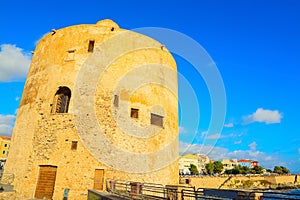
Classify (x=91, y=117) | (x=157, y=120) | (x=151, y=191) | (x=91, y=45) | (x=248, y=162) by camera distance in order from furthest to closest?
(x=248, y=162) → (x=157, y=120) → (x=91, y=45) → (x=91, y=117) → (x=151, y=191)

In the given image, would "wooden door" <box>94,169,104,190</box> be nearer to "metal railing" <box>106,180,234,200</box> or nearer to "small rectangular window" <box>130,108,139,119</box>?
"metal railing" <box>106,180,234,200</box>

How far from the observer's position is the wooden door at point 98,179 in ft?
39.7

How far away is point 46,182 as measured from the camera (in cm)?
1223

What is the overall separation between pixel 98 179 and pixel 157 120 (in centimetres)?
542

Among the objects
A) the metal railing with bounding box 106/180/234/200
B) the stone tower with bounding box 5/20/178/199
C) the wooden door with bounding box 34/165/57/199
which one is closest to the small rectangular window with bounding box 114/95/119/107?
A: the stone tower with bounding box 5/20/178/199

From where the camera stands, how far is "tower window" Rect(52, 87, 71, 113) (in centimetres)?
1381

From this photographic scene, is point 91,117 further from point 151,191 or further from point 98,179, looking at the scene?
point 151,191

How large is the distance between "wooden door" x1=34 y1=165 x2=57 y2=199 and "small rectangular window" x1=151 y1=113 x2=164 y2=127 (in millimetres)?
6414

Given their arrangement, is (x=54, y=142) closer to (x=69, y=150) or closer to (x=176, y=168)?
(x=69, y=150)

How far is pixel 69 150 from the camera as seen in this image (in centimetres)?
1248

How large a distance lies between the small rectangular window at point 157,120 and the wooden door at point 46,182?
6.41 metres

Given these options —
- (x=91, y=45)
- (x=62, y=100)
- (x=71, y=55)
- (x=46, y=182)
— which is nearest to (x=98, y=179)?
(x=46, y=182)

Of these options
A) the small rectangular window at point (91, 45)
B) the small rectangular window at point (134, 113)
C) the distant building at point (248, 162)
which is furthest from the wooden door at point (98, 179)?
the distant building at point (248, 162)

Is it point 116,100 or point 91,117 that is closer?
point 91,117
